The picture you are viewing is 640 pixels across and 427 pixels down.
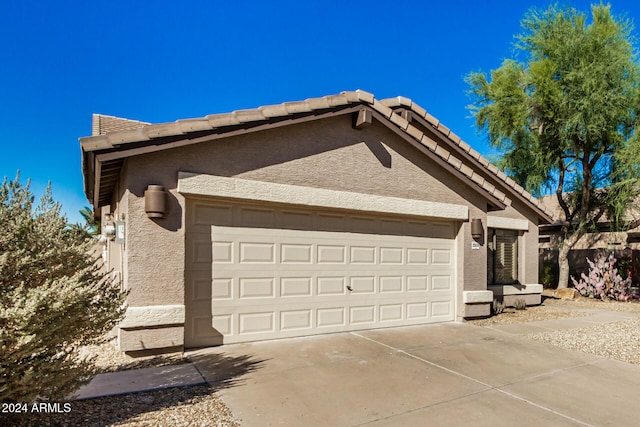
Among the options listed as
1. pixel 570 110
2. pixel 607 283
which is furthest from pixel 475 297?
pixel 570 110

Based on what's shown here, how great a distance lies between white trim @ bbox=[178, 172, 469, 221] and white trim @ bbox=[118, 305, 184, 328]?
1.75 meters

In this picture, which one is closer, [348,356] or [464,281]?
[348,356]

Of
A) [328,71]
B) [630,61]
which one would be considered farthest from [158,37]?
[630,61]

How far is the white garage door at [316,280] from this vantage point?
659 centimetres

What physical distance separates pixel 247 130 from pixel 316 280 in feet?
9.74

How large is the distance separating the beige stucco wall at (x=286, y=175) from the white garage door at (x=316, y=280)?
0.49 metres

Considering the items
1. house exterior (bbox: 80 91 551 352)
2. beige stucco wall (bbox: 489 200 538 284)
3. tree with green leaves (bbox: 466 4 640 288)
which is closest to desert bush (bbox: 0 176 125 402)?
house exterior (bbox: 80 91 551 352)

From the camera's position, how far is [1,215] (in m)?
3.70

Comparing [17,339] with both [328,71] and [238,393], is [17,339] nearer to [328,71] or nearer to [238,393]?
[238,393]

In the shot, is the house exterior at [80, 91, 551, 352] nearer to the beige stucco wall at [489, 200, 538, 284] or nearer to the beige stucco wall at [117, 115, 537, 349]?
the beige stucco wall at [117, 115, 537, 349]

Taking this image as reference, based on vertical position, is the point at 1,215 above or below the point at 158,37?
below

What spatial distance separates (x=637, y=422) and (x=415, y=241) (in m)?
5.00

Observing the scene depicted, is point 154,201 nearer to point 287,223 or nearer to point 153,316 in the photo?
point 153,316

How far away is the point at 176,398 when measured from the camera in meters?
4.45
